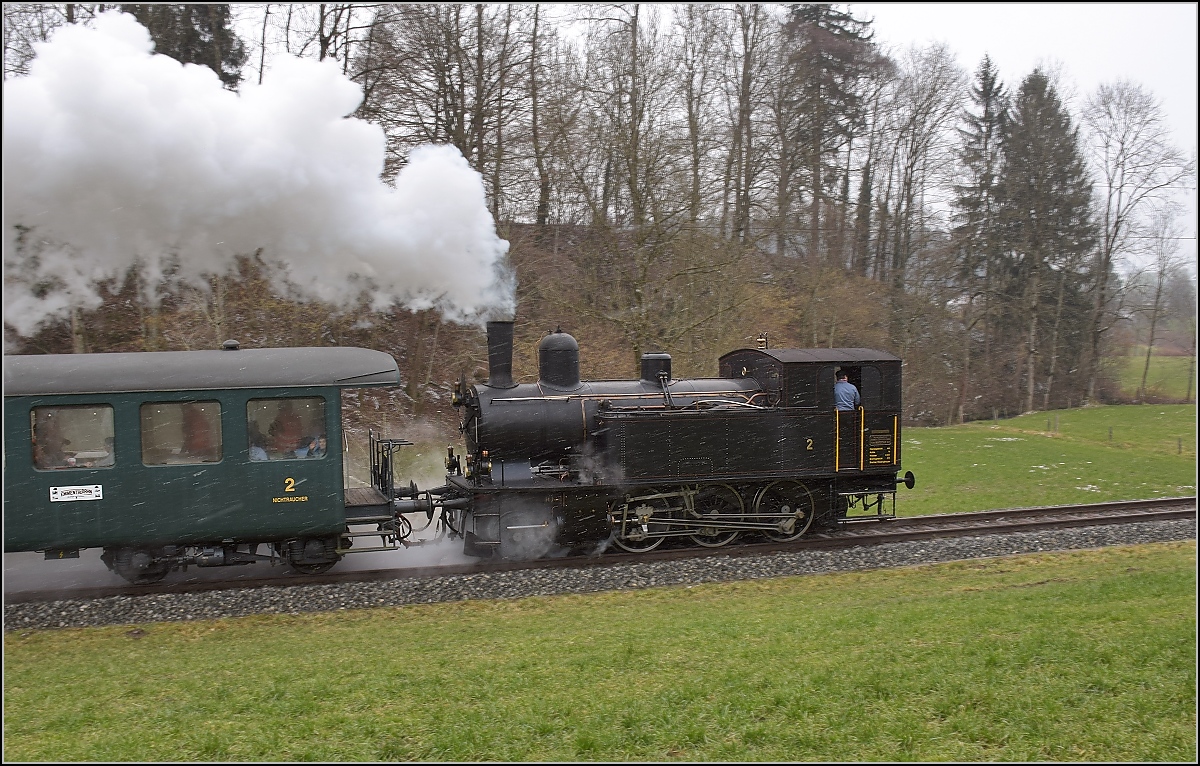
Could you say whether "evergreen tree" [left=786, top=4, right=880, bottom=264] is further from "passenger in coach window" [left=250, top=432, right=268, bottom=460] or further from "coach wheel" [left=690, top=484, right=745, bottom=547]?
"passenger in coach window" [left=250, top=432, right=268, bottom=460]

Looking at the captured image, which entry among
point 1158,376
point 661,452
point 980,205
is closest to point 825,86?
point 980,205

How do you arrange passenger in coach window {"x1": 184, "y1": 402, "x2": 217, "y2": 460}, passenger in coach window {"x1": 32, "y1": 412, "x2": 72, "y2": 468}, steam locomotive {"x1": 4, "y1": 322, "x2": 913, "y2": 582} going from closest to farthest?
passenger in coach window {"x1": 32, "y1": 412, "x2": 72, "y2": 468}, steam locomotive {"x1": 4, "y1": 322, "x2": 913, "y2": 582}, passenger in coach window {"x1": 184, "y1": 402, "x2": 217, "y2": 460}

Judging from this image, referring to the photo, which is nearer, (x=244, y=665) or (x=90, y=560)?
(x=244, y=665)

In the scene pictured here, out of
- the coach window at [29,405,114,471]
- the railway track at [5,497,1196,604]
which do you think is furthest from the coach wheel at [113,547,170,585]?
the coach window at [29,405,114,471]

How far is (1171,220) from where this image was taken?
34156mm

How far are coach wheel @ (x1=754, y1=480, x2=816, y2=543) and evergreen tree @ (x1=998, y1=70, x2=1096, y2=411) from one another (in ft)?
93.4

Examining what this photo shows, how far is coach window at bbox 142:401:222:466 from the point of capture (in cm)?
885

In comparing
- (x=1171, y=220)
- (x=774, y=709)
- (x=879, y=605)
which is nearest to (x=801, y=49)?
(x=1171, y=220)

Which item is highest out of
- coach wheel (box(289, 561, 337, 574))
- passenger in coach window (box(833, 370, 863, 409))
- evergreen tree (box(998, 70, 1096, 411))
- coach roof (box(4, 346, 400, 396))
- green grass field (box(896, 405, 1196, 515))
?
evergreen tree (box(998, 70, 1096, 411))

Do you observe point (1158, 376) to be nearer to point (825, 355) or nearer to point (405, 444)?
point (825, 355)

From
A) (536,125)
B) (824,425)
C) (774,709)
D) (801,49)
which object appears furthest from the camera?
(801,49)

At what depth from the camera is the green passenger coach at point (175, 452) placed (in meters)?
8.58

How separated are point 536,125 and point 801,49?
15.1 metres

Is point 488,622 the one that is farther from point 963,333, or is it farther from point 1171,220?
point 1171,220
